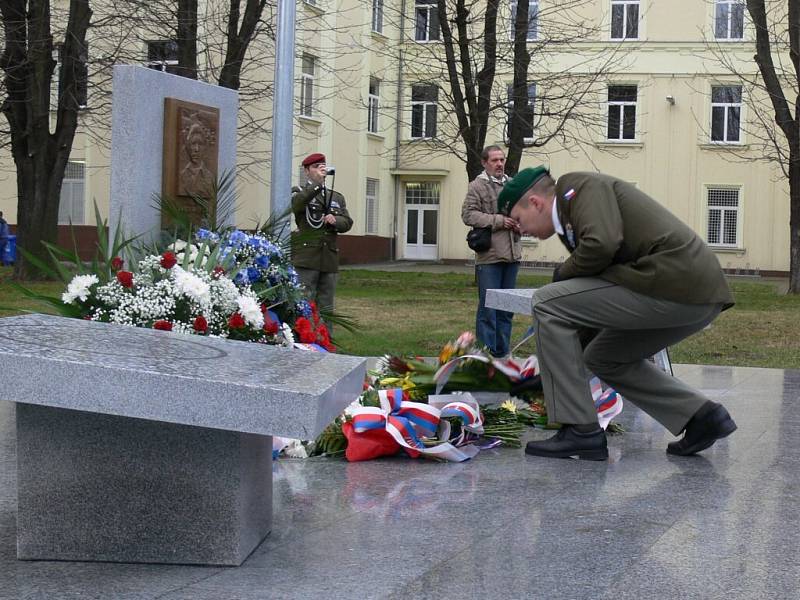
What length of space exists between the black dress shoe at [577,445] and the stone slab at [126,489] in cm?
227

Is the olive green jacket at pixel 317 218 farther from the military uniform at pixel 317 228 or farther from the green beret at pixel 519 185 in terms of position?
the green beret at pixel 519 185

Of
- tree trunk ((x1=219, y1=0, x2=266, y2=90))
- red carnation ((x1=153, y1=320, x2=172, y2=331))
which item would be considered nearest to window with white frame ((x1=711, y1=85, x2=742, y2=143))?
tree trunk ((x1=219, y1=0, x2=266, y2=90))

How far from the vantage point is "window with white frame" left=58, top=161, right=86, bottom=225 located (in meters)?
33.9

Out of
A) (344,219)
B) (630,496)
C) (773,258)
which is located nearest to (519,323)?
(344,219)

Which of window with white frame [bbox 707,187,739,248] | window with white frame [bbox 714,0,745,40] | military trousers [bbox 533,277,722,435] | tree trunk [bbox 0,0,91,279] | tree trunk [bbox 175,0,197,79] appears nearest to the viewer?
military trousers [bbox 533,277,722,435]

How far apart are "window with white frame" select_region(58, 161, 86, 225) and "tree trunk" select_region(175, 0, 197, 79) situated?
1407 cm

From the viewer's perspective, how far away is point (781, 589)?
12.5 feet

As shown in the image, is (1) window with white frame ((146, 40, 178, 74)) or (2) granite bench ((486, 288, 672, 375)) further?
(1) window with white frame ((146, 40, 178, 74))

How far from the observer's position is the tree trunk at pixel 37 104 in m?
21.7

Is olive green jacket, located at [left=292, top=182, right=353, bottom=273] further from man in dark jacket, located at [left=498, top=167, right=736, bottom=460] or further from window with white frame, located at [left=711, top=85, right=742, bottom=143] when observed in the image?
window with white frame, located at [left=711, top=85, right=742, bottom=143]

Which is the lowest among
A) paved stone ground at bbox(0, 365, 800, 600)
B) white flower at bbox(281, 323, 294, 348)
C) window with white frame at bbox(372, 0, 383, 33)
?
Answer: paved stone ground at bbox(0, 365, 800, 600)

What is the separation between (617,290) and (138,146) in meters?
3.26

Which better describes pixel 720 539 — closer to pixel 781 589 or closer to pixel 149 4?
pixel 781 589

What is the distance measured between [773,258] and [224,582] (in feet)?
119
